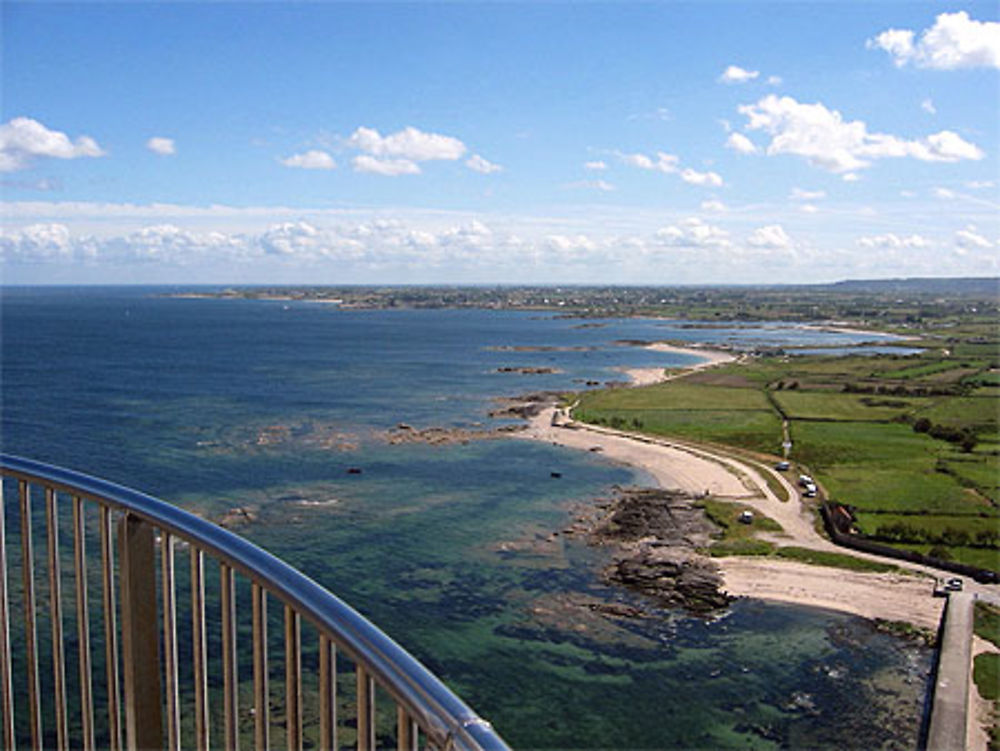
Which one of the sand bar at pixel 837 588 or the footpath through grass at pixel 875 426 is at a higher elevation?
the footpath through grass at pixel 875 426

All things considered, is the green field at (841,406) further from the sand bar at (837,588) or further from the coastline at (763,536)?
the sand bar at (837,588)

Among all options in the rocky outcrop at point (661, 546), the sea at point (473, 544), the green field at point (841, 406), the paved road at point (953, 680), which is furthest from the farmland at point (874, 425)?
the sea at point (473, 544)

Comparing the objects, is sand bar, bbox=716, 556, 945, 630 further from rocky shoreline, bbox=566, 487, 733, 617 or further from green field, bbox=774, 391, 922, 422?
green field, bbox=774, 391, 922, 422

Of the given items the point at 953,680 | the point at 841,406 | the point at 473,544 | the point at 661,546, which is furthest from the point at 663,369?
the point at 953,680

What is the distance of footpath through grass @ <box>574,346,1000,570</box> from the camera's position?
111 feet

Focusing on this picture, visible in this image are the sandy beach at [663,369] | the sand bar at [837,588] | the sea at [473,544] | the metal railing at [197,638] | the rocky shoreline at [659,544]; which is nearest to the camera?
the metal railing at [197,638]

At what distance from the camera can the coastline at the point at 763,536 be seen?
2606 centimetres

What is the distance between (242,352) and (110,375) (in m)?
24.2

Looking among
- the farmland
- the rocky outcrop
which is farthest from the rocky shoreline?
the farmland

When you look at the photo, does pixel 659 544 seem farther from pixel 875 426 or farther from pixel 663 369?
pixel 663 369

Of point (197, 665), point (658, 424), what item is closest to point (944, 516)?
point (658, 424)

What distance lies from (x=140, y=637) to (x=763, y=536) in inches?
1240

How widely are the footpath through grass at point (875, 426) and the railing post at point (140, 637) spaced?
2996cm

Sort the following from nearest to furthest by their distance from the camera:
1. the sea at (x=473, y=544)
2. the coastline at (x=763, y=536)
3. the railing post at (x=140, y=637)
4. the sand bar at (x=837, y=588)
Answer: the railing post at (x=140, y=637) < the sea at (x=473, y=544) < the sand bar at (x=837, y=588) < the coastline at (x=763, y=536)
